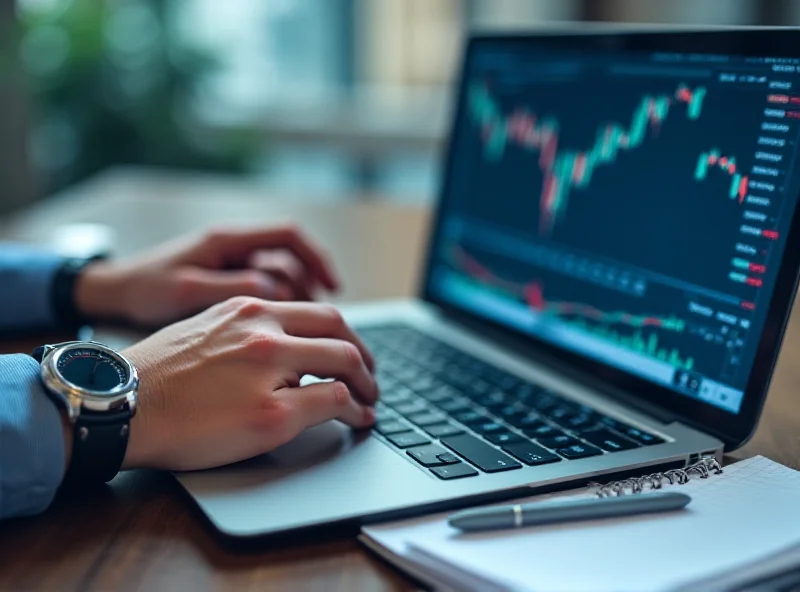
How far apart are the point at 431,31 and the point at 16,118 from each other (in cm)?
165

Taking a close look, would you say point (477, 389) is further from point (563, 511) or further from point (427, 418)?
point (563, 511)

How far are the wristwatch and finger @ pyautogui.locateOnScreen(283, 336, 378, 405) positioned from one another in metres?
0.12

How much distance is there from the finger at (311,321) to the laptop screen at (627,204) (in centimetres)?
26

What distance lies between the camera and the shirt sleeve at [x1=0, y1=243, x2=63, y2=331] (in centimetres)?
102

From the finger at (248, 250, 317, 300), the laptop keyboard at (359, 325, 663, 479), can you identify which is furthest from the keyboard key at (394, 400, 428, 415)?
the finger at (248, 250, 317, 300)

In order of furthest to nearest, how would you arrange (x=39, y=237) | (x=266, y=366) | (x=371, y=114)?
(x=371, y=114), (x=39, y=237), (x=266, y=366)

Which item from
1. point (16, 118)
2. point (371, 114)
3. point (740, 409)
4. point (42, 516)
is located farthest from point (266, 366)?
point (371, 114)

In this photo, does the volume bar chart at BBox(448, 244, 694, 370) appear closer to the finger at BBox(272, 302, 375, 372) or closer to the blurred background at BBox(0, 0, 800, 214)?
the finger at BBox(272, 302, 375, 372)

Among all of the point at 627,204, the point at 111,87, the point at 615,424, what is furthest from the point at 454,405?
the point at 111,87

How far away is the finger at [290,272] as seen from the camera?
1.07 meters

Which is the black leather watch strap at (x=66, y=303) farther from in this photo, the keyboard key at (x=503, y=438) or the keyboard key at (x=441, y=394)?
the keyboard key at (x=503, y=438)

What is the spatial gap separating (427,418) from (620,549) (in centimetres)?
25

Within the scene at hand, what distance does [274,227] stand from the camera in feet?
3.54

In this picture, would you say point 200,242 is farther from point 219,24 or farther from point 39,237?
point 219,24
